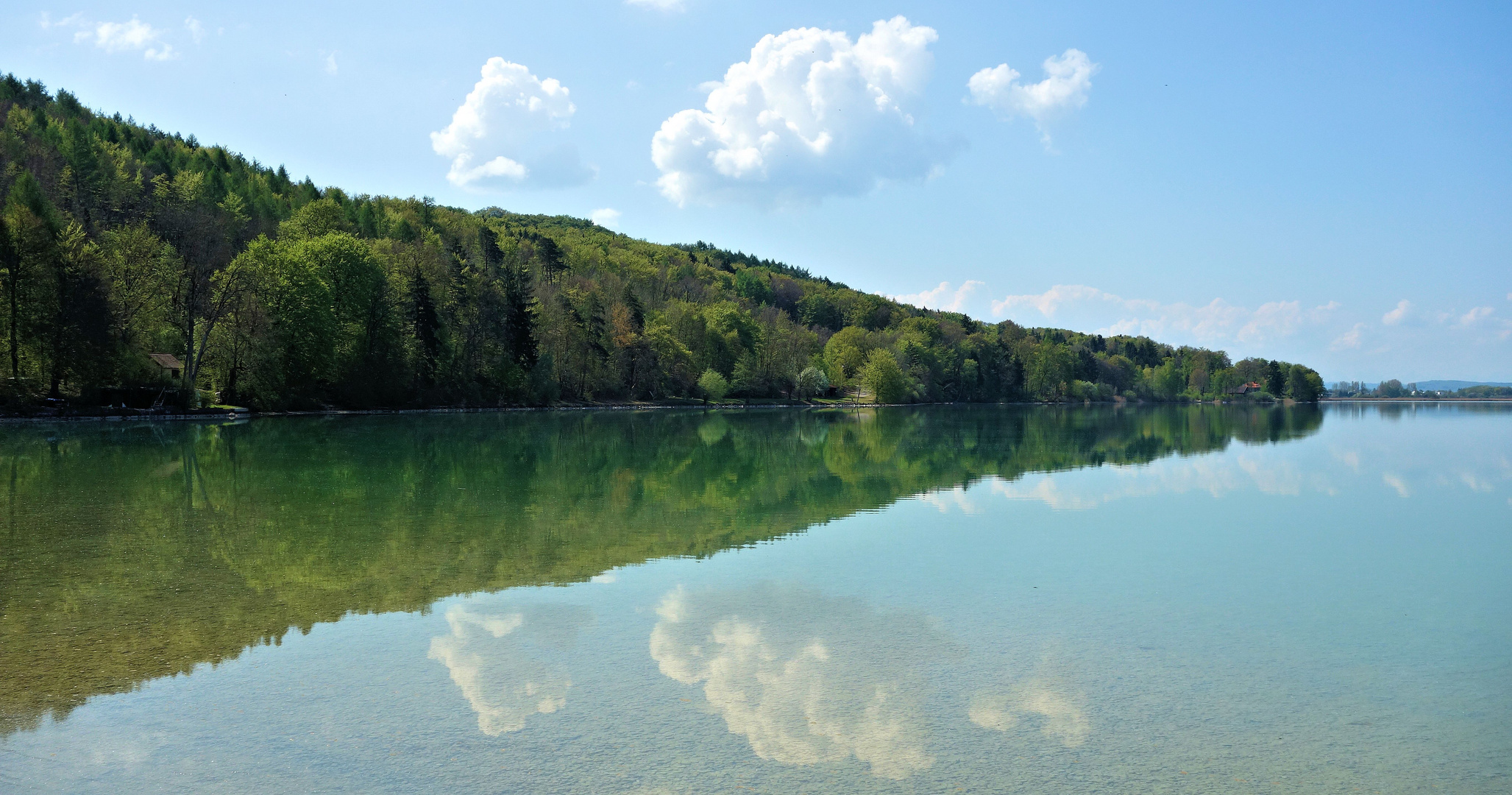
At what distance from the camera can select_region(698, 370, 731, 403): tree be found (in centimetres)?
10125

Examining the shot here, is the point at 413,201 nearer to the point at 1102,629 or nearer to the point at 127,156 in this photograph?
the point at 127,156

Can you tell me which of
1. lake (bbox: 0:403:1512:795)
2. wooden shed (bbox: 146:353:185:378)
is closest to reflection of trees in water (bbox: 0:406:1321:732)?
lake (bbox: 0:403:1512:795)

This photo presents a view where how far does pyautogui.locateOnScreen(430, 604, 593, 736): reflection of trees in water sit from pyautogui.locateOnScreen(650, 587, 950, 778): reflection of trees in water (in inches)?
41.7

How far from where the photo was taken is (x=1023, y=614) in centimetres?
1120

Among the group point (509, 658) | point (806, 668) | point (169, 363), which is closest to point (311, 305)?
point (169, 363)

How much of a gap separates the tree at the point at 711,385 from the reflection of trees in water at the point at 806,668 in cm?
8925

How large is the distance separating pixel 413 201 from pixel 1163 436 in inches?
3769

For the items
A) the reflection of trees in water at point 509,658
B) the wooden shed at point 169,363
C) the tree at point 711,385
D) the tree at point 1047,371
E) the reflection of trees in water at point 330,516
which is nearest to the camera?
the reflection of trees in water at point 509,658

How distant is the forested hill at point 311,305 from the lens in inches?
1914

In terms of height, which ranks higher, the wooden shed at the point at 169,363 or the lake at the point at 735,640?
the wooden shed at the point at 169,363

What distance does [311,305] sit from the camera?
61406 mm

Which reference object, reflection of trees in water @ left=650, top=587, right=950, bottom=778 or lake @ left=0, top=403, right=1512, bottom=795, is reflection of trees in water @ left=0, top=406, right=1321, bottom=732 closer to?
lake @ left=0, top=403, right=1512, bottom=795

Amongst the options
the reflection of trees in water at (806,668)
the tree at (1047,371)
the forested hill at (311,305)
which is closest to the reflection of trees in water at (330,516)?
the reflection of trees in water at (806,668)

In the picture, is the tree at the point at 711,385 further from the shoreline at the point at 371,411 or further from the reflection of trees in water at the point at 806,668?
the reflection of trees in water at the point at 806,668
